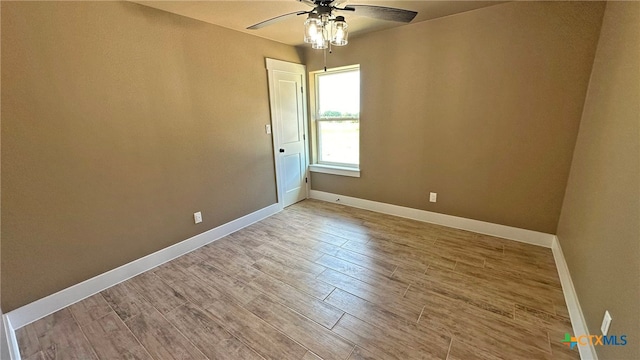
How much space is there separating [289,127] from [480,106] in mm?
2515

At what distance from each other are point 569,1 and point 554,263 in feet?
7.72

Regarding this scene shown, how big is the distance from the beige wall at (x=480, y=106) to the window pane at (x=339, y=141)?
0.77 ft

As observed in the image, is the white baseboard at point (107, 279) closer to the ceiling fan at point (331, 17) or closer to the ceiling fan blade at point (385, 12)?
the ceiling fan at point (331, 17)

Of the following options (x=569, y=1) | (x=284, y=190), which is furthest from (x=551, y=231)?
(x=284, y=190)

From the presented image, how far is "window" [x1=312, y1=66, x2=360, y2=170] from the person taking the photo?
3879 millimetres

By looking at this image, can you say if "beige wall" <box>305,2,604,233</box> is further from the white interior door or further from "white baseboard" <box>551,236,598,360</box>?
the white interior door

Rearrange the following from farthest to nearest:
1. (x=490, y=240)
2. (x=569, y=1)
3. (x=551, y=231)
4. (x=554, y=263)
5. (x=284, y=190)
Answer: (x=284, y=190) < (x=490, y=240) < (x=551, y=231) < (x=554, y=263) < (x=569, y=1)

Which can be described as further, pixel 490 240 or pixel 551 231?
pixel 490 240

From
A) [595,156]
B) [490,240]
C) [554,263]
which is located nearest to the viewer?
[595,156]

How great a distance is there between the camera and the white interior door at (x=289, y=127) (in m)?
3.71

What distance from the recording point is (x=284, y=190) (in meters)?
4.09

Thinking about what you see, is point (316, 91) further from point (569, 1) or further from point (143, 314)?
point (143, 314)

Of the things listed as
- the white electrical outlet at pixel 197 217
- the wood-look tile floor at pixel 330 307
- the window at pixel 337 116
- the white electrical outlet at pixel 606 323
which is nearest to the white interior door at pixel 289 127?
the window at pixel 337 116

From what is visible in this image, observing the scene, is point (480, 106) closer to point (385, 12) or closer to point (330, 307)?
point (385, 12)
